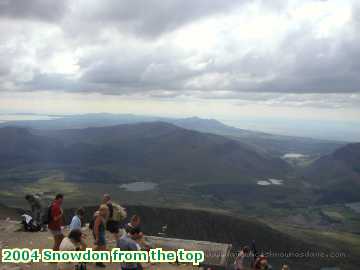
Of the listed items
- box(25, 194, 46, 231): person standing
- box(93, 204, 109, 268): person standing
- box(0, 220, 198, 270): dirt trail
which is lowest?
box(0, 220, 198, 270): dirt trail

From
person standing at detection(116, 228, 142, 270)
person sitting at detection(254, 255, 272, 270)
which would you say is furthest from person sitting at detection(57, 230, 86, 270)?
person sitting at detection(254, 255, 272, 270)

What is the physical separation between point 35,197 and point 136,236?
1173cm

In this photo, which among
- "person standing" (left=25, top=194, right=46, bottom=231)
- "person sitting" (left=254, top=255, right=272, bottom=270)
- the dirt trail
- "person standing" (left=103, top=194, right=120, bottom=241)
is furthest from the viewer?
"person standing" (left=25, top=194, right=46, bottom=231)

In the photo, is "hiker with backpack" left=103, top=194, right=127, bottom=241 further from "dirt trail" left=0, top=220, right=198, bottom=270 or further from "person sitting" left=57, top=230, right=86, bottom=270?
"person sitting" left=57, top=230, right=86, bottom=270

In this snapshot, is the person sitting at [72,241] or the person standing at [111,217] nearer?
the person sitting at [72,241]

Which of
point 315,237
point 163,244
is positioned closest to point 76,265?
point 163,244

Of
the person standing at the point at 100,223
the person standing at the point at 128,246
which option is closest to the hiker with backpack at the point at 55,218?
the person standing at the point at 100,223

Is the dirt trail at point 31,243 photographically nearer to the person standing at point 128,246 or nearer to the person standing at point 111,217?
the person standing at point 111,217

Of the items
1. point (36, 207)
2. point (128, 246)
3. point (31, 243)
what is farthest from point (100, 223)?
point (36, 207)

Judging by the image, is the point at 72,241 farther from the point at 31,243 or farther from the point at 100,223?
the point at 31,243

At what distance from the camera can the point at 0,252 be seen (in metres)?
20.2

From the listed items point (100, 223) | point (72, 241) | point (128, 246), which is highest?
point (128, 246)

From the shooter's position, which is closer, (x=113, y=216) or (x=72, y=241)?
(x=72, y=241)

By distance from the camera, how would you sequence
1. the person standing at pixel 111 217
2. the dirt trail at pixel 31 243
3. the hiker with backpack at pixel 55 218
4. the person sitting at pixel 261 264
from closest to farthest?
the hiker with backpack at pixel 55 218 → the person standing at pixel 111 217 → the dirt trail at pixel 31 243 → the person sitting at pixel 261 264
